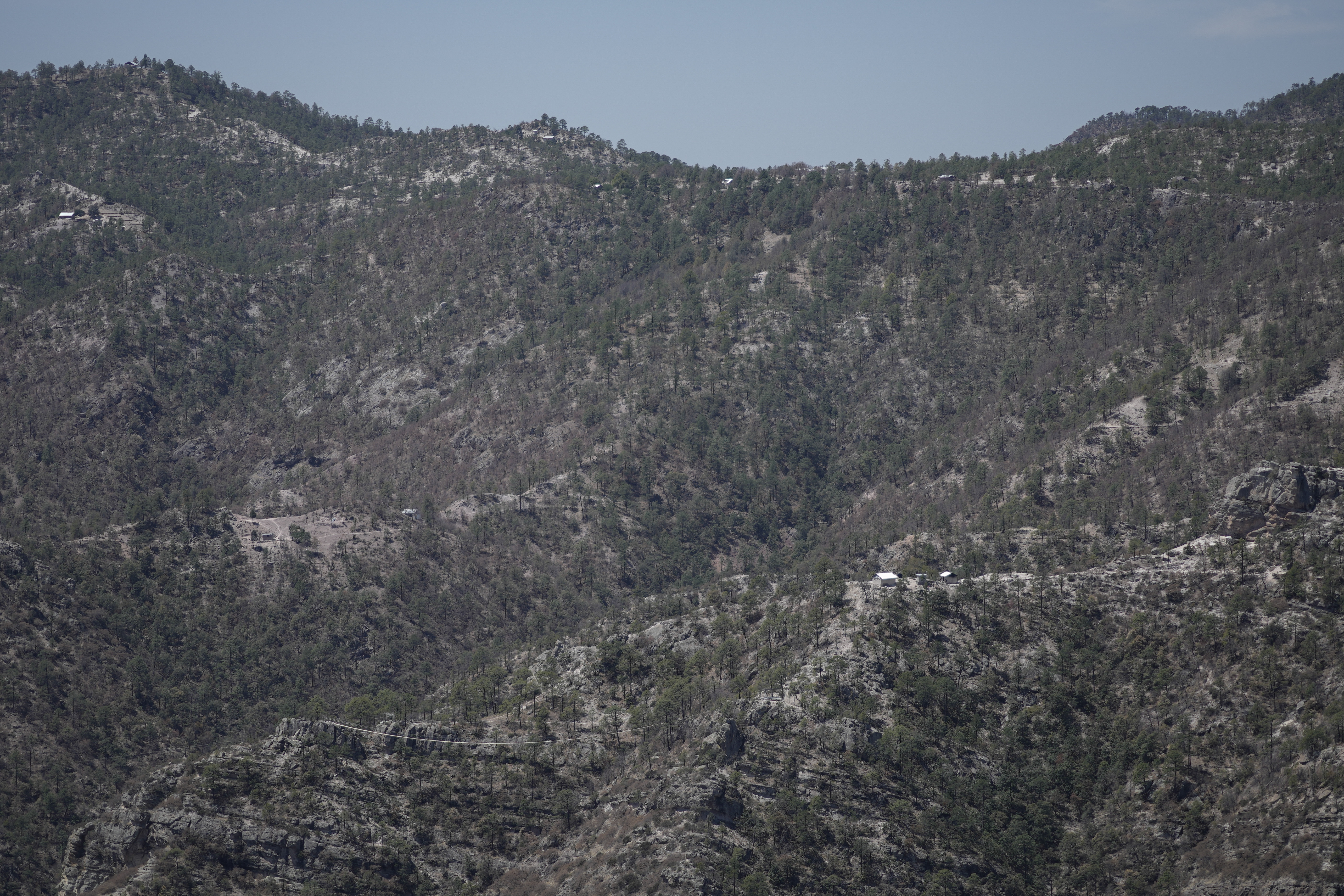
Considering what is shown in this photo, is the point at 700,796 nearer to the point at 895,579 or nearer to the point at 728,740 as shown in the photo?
the point at 728,740

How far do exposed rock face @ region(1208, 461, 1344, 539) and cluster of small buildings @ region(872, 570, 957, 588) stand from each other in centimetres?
2827

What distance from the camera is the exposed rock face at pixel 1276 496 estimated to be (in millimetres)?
129375

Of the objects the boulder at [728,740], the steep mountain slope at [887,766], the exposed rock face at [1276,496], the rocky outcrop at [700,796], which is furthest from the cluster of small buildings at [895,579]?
the rocky outcrop at [700,796]

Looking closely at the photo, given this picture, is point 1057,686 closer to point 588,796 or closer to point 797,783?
point 797,783

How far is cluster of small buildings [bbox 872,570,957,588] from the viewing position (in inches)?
5413

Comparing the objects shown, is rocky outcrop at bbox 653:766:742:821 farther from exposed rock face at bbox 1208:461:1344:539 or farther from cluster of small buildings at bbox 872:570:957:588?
exposed rock face at bbox 1208:461:1344:539

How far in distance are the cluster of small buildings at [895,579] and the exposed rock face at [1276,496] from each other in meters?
28.3

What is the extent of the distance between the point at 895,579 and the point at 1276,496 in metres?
39.1

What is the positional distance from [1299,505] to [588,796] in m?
75.8

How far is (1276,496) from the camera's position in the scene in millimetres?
130875

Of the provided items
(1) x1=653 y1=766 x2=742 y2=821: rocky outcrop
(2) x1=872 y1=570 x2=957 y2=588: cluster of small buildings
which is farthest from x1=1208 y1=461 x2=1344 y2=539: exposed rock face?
(1) x1=653 y1=766 x2=742 y2=821: rocky outcrop

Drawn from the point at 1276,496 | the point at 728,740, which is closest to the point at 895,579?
the point at 728,740

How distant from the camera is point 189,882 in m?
106

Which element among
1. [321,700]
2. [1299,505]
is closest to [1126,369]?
[1299,505]
